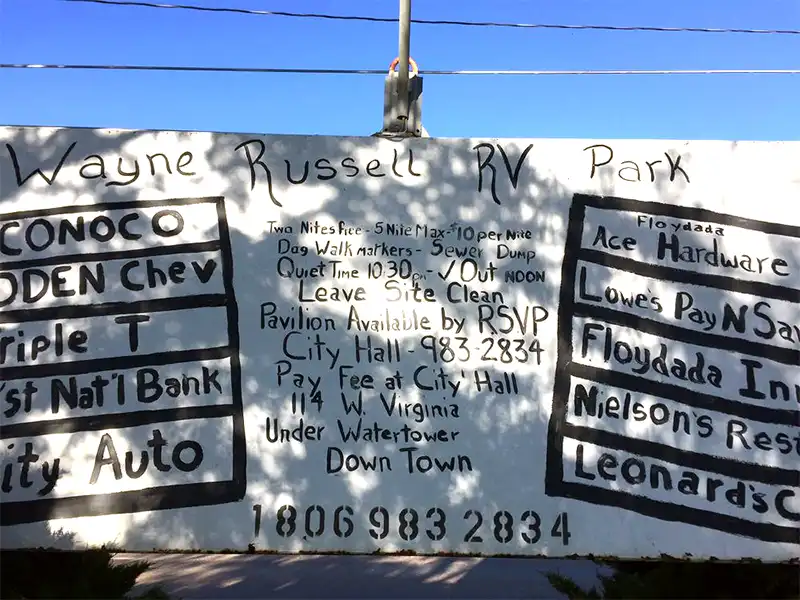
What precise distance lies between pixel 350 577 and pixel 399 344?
445 centimetres

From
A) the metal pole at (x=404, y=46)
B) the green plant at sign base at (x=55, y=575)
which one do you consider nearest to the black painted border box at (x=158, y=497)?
the green plant at sign base at (x=55, y=575)

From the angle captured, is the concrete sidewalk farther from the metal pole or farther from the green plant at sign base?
the metal pole

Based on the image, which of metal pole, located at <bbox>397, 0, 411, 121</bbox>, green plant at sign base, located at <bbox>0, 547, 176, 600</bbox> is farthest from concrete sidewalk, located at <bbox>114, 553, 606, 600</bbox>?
metal pole, located at <bbox>397, 0, 411, 121</bbox>

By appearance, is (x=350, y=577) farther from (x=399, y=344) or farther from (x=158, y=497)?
(x=399, y=344)

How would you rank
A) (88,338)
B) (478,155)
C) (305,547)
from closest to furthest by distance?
(305,547), (88,338), (478,155)

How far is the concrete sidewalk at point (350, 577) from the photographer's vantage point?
5859mm

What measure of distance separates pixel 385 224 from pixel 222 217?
0.83 m

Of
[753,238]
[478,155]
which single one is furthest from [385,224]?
[753,238]

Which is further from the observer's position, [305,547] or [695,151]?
[695,151]

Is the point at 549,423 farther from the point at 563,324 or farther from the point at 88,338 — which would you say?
the point at 88,338

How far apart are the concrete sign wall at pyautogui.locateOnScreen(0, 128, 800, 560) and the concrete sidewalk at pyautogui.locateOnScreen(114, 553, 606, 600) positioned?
3132 millimetres

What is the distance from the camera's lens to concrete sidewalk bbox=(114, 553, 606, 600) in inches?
231

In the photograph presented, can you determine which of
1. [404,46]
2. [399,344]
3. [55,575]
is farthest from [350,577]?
[404,46]

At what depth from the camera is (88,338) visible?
2.94 meters
